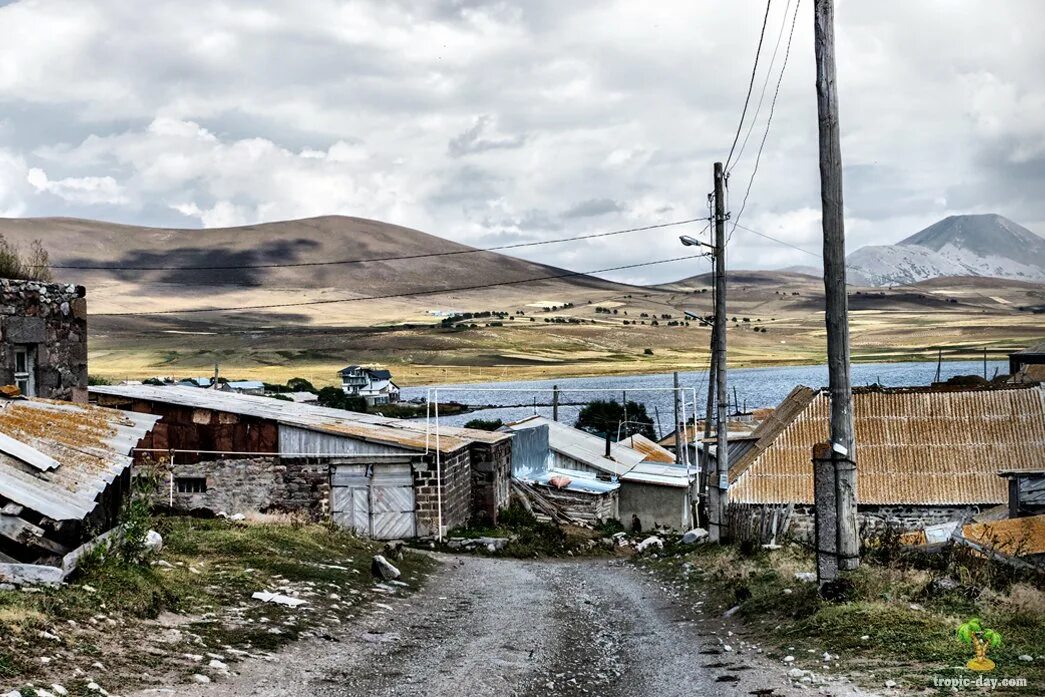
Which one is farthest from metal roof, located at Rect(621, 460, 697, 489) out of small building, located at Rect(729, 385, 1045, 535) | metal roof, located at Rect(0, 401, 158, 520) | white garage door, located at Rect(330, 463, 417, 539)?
metal roof, located at Rect(0, 401, 158, 520)

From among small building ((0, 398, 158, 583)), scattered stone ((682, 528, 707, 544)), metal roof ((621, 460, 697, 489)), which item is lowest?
scattered stone ((682, 528, 707, 544))

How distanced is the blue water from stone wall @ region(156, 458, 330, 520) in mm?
52980

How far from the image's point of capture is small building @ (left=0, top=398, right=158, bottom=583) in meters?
10.9

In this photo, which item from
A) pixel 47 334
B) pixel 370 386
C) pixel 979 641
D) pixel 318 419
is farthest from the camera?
pixel 370 386

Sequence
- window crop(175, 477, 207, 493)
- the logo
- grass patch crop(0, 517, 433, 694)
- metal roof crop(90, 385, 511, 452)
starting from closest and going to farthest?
1. grass patch crop(0, 517, 433, 694)
2. the logo
3. metal roof crop(90, 385, 511, 452)
4. window crop(175, 477, 207, 493)

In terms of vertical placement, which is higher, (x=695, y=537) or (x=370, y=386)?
(x=370, y=386)

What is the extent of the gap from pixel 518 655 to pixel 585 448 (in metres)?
35.7

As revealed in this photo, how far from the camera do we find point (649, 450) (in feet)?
187

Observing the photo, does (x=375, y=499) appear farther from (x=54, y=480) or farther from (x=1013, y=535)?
(x=54, y=480)

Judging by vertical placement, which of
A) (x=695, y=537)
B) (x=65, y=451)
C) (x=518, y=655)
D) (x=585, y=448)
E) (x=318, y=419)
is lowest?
(x=695, y=537)

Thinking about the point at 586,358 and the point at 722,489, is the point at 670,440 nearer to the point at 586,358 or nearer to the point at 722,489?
the point at 722,489

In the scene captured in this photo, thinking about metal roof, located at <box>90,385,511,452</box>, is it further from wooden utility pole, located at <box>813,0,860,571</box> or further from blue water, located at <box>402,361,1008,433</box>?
blue water, located at <box>402,361,1008,433</box>

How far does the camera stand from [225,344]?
199 meters

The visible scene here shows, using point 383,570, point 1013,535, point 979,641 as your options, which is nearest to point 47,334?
point 383,570
